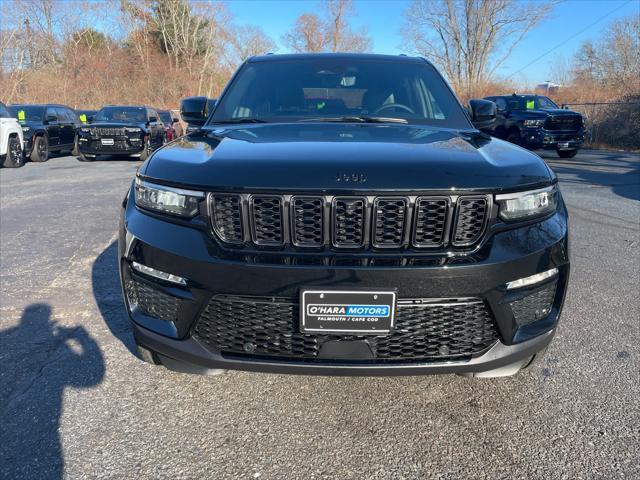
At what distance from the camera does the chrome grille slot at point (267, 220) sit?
1.89 metres

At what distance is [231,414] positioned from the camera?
231 cm

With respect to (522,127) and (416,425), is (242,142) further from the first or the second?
(522,127)

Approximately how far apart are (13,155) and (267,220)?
12778 millimetres

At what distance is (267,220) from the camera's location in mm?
1913

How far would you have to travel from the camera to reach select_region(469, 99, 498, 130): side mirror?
3271 millimetres

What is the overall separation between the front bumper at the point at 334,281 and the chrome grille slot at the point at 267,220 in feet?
0.25

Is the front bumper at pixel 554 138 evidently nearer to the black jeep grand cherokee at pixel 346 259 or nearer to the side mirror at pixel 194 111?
the side mirror at pixel 194 111

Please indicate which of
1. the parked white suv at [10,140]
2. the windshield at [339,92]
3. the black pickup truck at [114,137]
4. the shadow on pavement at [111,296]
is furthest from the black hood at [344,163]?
the black pickup truck at [114,137]

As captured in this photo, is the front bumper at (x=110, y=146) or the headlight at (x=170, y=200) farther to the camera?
the front bumper at (x=110, y=146)

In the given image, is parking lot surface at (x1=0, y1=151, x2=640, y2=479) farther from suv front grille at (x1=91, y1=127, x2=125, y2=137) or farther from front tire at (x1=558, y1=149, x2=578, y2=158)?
front tire at (x1=558, y1=149, x2=578, y2=158)

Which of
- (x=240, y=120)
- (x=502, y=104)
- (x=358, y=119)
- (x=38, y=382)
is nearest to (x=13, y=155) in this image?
(x=240, y=120)

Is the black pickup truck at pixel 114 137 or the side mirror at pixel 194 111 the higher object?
the side mirror at pixel 194 111

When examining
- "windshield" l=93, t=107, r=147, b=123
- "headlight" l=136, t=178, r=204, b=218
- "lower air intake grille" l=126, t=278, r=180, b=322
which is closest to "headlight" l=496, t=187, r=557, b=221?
"headlight" l=136, t=178, r=204, b=218

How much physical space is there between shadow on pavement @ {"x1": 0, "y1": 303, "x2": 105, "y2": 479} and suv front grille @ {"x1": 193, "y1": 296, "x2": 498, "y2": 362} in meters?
0.83
